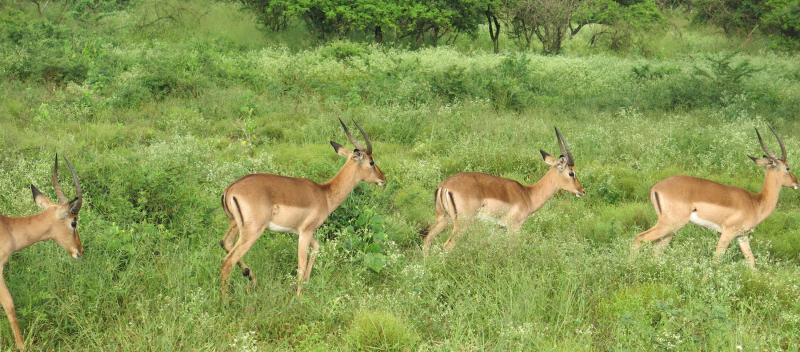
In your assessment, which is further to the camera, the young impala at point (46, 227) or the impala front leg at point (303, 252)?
the impala front leg at point (303, 252)

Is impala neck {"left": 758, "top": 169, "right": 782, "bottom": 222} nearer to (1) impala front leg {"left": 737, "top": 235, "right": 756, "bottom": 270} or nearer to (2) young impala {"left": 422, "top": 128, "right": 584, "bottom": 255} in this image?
(1) impala front leg {"left": 737, "top": 235, "right": 756, "bottom": 270}

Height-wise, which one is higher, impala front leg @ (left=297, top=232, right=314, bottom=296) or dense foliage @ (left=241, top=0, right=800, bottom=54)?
impala front leg @ (left=297, top=232, right=314, bottom=296)

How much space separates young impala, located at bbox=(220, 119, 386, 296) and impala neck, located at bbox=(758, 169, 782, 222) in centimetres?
352

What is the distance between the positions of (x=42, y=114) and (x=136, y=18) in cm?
1220

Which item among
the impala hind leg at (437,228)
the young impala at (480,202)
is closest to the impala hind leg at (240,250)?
the young impala at (480,202)

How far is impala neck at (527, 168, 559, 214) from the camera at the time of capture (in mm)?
6836

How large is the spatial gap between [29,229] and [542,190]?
4.17m

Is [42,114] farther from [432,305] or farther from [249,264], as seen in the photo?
[432,305]

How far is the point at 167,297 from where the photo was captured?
4.41m

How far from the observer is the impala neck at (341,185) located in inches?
225

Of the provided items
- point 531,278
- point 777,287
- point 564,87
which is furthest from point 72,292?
point 564,87

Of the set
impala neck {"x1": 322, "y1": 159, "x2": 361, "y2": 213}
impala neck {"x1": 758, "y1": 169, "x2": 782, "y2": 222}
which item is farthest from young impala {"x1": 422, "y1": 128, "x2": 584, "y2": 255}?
impala neck {"x1": 758, "y1": 169, "x2": 782, "y2": 222}

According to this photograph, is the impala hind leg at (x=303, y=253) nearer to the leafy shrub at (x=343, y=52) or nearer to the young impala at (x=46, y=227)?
the young impala at (x=46, y=227)

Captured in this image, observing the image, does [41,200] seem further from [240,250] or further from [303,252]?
[303,252]
